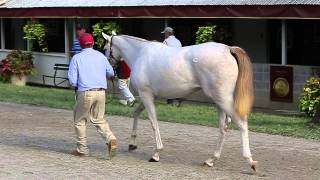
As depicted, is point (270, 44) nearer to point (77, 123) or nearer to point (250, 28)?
point (250, 28)

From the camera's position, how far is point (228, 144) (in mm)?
10406

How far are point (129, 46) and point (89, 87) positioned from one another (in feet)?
3.20

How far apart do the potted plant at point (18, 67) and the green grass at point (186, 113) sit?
180cm

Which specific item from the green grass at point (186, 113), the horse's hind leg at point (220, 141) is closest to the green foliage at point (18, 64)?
the green grass at point (186, 113)

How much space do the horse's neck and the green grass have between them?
10.7 ft

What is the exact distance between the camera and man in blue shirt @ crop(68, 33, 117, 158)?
359 inches

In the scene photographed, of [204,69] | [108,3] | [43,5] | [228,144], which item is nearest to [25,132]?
[228,144]

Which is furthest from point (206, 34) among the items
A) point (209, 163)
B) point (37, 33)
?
point (209, 163)

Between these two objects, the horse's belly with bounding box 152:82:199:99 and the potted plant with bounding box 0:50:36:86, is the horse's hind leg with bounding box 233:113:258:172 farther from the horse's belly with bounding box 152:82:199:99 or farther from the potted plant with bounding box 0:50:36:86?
the potted plant with bounding box 0:50:36:86

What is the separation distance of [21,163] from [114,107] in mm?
6154

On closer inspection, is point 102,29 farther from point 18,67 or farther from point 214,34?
point 18,67

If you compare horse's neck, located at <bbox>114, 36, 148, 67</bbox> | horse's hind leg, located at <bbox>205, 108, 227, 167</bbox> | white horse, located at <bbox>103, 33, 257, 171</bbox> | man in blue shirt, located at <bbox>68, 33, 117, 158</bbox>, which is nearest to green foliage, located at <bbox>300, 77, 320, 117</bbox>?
horse's hind leg, located at <bbox>205, 108, 227, 167</bbox>

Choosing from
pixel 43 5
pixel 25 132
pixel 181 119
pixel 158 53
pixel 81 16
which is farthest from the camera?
pixel 43 5

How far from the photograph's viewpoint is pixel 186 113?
556 inches
